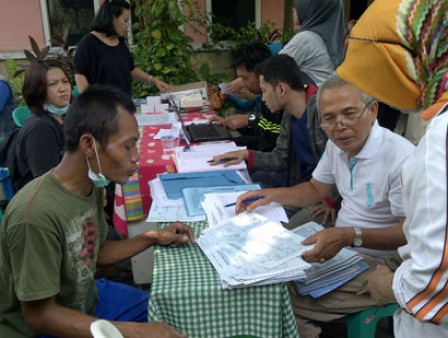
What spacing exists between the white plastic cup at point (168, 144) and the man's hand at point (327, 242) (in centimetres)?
133

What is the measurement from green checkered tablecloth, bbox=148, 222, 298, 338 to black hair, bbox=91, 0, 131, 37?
9.68ft

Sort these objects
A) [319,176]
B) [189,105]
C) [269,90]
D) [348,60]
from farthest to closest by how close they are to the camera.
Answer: [189,105]
[269,90]
[319,176]
[348,60]

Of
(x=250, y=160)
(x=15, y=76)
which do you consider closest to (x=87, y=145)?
(x=250, y=160)

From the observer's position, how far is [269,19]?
6.64 meters

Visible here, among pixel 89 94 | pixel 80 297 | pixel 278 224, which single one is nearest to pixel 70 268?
pixel 80 297

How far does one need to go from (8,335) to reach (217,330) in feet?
2.24

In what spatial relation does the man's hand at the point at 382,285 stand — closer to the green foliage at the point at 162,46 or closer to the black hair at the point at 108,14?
the black hair at the point at 108,14

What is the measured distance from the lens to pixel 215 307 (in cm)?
125

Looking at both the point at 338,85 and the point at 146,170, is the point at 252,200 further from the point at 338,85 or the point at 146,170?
the point at 146,170

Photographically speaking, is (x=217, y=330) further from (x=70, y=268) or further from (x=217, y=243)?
(x=70, y=268)

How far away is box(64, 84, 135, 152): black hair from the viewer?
4.66 ft

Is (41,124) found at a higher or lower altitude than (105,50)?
lower

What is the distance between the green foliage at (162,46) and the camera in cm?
473

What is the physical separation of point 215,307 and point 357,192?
87 centimetres
